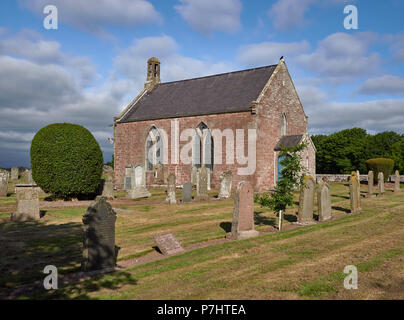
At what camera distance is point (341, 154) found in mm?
48375

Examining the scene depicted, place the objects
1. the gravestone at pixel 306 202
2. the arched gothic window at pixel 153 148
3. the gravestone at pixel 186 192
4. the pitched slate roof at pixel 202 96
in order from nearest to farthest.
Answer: the gravestone at pixel 306 202
the gravestone at pixel 186 192
the pitched slate roof at pixel 202 96
the arched gothic window at pixel 153 148

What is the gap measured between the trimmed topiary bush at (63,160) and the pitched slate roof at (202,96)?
12574mm

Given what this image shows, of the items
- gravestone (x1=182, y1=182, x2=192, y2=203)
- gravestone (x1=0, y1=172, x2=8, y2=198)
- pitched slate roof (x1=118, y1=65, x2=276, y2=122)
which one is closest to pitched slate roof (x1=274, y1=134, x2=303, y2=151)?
pitched slate roof (x1=118, y1=65, x2=276, y2=122)

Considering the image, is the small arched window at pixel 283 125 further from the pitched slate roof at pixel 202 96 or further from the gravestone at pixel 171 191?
the gravestone at pixel 171 191

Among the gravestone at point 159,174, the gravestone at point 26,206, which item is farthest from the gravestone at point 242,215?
the gravestone at point 159,174

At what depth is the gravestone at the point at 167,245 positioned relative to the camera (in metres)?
8.81

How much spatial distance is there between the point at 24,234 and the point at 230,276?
7.65m

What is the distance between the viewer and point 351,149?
4747 cm

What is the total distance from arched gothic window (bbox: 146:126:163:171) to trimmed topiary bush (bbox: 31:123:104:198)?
13.2 m

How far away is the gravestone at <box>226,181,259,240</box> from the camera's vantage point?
34.0 ft

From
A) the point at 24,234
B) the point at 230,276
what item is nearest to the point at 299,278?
the point at 230,276

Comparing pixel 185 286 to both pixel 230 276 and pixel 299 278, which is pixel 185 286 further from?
pixel 299 278

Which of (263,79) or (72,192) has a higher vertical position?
(263,79)
